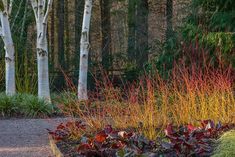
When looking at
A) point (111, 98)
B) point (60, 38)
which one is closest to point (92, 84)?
point (60, 38)

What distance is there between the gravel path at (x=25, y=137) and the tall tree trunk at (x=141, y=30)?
10368 mm

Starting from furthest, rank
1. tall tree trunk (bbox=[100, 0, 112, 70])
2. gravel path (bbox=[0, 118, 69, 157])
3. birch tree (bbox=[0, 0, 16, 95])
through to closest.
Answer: tall tree trunk (bbox=[100, 0, 112, 70]) → birch tree (bbox=[0, 0, 16, 95]) → gravel path (bbox=[0, 118, 69, 157])

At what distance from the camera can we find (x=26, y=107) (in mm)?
11945

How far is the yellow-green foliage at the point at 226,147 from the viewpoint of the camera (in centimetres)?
541

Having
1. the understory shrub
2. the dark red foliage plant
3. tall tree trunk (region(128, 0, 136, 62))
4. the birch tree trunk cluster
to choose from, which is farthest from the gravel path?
tall tree trunk (region(128, 0, 136, 62))

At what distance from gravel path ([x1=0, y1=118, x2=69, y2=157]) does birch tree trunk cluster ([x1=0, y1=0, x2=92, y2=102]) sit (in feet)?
7.90

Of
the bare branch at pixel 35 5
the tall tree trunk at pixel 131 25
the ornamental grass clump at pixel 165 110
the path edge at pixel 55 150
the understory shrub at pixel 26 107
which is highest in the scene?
the bare branch at pixel 35 5

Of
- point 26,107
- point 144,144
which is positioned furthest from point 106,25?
point 144,144

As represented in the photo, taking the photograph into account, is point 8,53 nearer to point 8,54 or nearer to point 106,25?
point 8,54

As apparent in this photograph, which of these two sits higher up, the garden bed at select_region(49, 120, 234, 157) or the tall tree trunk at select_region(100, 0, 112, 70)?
the tall tree trunk at select_region(100, 0, 112, 70)

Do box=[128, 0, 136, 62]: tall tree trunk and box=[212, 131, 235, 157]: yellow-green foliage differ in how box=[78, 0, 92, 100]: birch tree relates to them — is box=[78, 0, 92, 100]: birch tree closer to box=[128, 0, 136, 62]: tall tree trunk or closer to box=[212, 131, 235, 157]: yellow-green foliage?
box=[128, 0, 136, 62]: tall tree trunk

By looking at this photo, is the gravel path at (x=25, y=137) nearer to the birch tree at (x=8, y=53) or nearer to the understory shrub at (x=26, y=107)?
the understory shrub at (x=26, y=107)

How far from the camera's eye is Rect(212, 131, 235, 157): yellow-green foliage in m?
5.41

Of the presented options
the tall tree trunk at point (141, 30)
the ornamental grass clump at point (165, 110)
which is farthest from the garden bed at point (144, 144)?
the tall tree trunk at point (141, 30)
